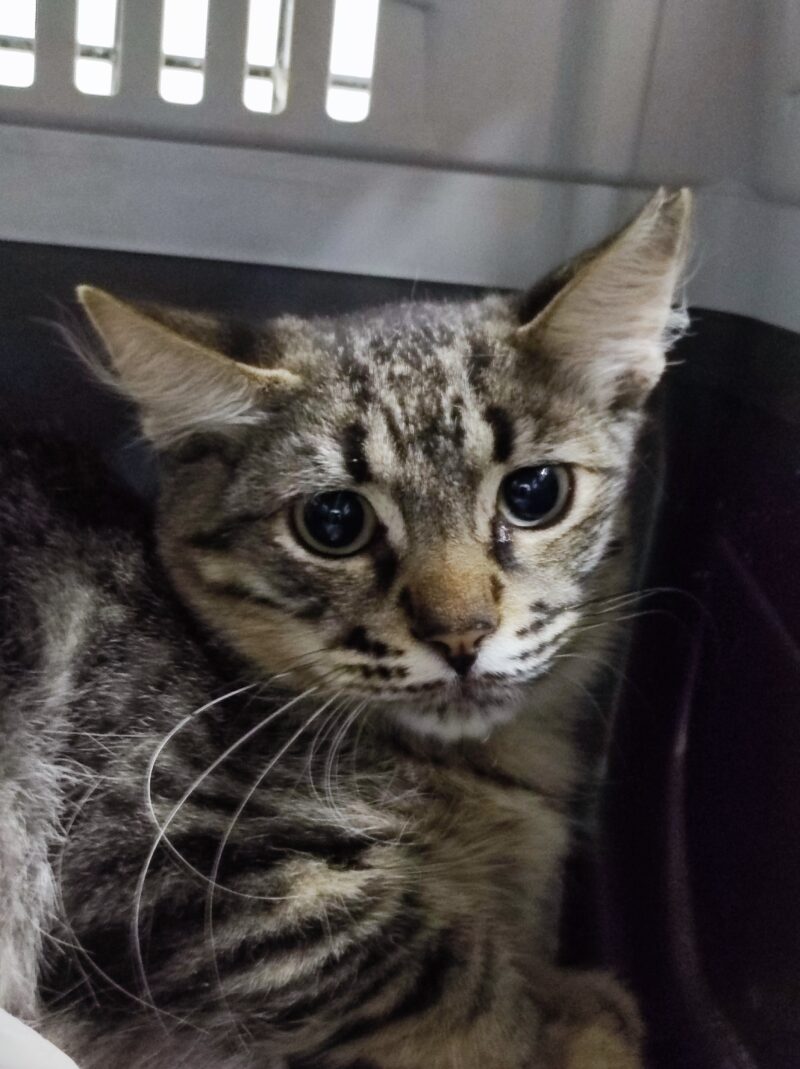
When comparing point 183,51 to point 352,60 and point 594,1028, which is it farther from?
point 594,1028

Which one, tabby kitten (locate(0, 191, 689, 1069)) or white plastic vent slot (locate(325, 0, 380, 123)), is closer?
tabby kitten (locate(0, 191, 689, 1069))

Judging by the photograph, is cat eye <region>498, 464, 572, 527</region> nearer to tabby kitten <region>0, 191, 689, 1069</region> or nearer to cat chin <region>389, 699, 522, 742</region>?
tabby kitten <region>0, 191, 689, 1069</region>

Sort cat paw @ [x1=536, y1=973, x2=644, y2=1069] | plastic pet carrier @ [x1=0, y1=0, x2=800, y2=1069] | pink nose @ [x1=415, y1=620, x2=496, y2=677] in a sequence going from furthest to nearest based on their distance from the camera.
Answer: plastic pet carrier @ [x1=0, y1=0, x2=800, y2=1069]
cat paw @ [x1=536, y1=973, x2=644, y2=1069]
pink nose @ [x1=415, y1=620, x2=496, y2=677]

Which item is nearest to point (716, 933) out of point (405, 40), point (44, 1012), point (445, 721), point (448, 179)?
point (445, 721)

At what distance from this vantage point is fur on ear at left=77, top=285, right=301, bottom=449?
85 cm

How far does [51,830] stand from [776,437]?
0.76 m

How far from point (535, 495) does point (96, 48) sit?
2.01 ft

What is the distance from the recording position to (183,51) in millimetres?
1074

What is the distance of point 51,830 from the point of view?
2.91ft

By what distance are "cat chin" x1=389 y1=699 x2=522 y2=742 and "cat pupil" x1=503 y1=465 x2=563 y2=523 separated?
16 centimetres

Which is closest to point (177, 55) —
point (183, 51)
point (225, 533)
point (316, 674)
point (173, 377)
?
point (183, 51)

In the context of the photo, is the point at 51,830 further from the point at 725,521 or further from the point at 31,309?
the point at 725,521

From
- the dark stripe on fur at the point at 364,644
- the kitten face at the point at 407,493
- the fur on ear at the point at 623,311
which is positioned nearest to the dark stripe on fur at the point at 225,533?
the kitten face at the point at 407,493

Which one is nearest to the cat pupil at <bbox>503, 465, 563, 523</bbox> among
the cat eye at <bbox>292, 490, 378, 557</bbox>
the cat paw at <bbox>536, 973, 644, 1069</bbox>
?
the cat eye at <bbox>292, 490, 378, 557</bbox>
